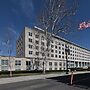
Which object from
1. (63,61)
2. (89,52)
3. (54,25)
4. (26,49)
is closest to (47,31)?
(54,25)

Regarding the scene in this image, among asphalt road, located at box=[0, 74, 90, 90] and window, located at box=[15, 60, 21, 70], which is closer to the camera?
asphalt road, located at box=[0, 74, 90, 90]

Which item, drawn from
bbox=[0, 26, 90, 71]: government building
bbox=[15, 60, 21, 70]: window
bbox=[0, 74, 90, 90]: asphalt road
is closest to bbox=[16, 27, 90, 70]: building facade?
bbox=[0, 26, 90, 71]: government building

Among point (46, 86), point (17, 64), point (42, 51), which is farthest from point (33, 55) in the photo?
point (46, 86)

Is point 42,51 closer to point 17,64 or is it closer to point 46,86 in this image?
point 17,64

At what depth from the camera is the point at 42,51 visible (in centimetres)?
5441

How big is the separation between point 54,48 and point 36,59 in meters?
17.4

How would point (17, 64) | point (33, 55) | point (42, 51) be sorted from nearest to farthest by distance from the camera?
point (42, 51) → point (17, 64) → point (33, 55)

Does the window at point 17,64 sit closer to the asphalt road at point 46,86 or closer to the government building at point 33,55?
the government building at point 33,55

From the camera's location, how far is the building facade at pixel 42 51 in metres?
81.7

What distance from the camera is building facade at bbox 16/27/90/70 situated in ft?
268

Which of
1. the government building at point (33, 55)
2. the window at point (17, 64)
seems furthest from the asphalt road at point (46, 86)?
the window at point (17, 64)

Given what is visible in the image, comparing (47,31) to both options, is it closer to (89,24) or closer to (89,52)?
(89,24)

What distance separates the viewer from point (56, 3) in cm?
3856

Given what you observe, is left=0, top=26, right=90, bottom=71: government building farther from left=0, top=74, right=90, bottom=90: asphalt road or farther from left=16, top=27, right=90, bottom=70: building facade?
left=0, top=74, right=90, bottom=90: asphalt road
